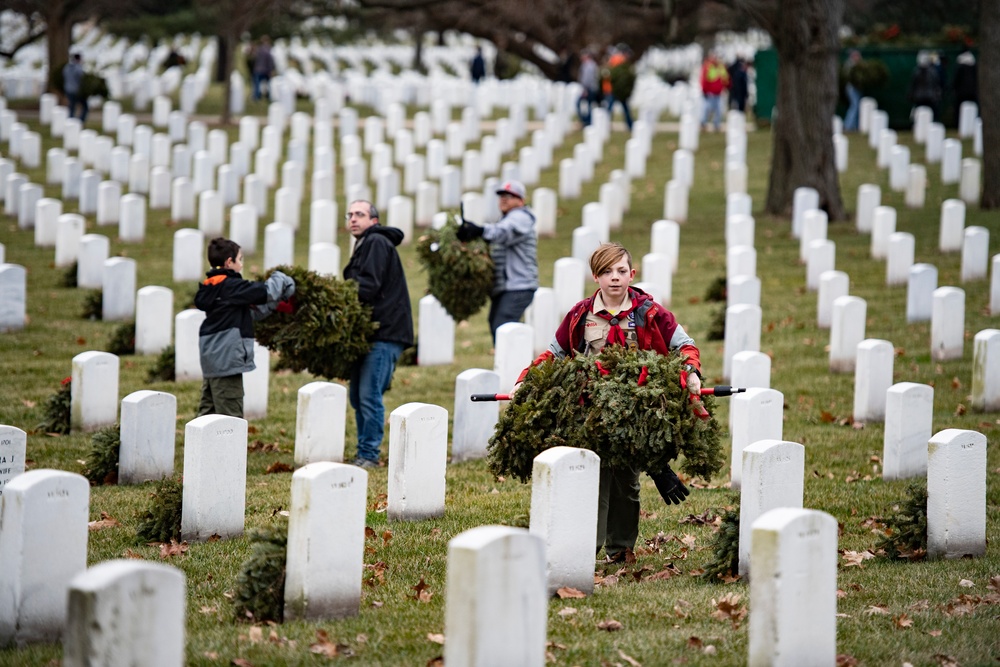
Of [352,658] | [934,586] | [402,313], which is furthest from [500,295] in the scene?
[352,658]

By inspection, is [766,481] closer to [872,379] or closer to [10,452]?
[10,452]

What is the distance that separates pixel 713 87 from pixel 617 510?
82.6 feet

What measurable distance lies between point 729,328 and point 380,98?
24023 millimetres

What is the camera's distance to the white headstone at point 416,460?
786 cm

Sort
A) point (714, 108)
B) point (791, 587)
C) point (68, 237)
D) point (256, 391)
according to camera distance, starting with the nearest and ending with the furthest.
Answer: point (791, 587) < point (256, 391) < point (68, 237) < point (714, 108)

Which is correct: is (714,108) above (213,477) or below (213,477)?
above

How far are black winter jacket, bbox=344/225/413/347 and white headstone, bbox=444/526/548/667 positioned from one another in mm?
4790

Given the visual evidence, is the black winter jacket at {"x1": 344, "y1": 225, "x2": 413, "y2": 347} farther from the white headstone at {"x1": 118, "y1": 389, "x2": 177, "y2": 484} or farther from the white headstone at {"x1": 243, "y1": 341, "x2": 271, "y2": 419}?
the white headstone at {"x1": 243, "y1": 341, "x2": 271, "y2": 419}

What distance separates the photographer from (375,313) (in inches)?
372

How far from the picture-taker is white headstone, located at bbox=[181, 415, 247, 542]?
23.5ft

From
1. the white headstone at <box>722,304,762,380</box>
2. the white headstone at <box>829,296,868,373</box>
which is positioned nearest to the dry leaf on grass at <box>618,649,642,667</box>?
the white headstone at <box>722,304,762,380</box>

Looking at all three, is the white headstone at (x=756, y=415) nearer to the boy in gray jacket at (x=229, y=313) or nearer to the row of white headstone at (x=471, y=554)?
the row of white headstone at (x=471, y=554)

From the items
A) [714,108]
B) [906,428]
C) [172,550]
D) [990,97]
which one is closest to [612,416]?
[172,550]

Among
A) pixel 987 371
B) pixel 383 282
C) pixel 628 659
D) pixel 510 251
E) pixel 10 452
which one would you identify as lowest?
pixel 628 659
